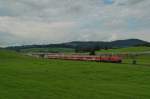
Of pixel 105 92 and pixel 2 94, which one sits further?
pixel 105 92

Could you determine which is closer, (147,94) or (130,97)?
(130,97)

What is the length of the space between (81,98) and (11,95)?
136 inches

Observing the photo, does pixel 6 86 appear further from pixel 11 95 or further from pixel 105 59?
pixel 105 59

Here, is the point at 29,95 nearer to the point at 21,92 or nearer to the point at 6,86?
the point at 21,92

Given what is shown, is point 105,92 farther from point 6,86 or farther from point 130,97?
point 6,86

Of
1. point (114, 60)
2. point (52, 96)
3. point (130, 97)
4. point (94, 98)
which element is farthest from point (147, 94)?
point (114, 60)

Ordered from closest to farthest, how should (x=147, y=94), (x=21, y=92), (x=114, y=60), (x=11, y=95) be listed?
(x=11, y=95)
(x=21, y=92)
(x=147, y=94)
(x=114, y=60)

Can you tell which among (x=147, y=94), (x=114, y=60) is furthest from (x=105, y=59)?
(x=147, y=94)

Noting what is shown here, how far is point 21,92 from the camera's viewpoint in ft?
56.6

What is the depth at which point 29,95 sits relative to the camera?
16359 mm

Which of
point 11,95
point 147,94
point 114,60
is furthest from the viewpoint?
point 114,60

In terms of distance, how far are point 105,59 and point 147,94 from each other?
47.0 meters

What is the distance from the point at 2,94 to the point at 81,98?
3.90 metres

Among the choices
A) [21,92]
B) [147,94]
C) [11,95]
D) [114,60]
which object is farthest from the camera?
[114,60]
